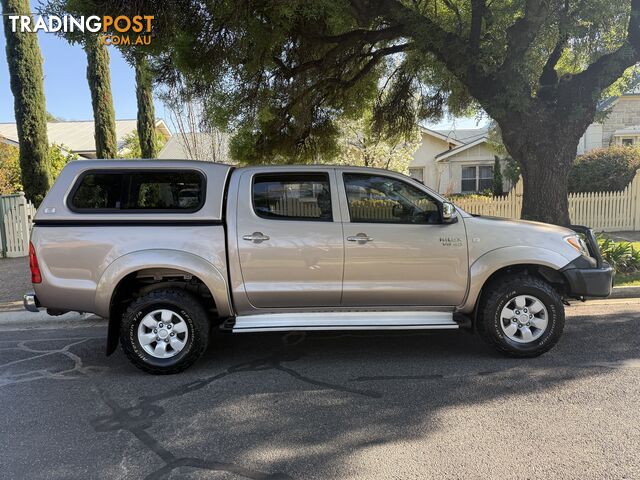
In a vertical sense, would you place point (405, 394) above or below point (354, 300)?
below

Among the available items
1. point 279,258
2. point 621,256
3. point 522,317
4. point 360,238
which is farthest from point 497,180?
point 279,258

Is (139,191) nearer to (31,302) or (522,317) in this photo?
(31,302)

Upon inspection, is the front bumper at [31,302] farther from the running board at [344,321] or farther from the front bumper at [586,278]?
the front bumper at [586,278]

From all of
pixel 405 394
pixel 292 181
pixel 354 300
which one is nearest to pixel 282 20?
pixel 292 181

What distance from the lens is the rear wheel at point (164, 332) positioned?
4582 millimetres

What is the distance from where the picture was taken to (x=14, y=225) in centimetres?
1159

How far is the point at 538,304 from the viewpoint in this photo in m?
4.76

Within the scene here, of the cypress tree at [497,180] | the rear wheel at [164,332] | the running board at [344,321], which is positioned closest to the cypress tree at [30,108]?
the rear wheel at [164,332]

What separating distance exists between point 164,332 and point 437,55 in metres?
6.22

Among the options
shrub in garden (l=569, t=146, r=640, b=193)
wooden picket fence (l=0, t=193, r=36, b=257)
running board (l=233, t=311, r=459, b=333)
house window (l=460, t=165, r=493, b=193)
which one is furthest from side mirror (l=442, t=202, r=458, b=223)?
house window (l=460, t=165, r=493, b=193)

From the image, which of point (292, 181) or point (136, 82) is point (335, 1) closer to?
point (292, 181)

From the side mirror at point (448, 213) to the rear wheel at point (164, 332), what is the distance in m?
2.57

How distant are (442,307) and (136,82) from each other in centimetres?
1629

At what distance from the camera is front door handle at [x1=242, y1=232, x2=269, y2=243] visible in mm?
4629
